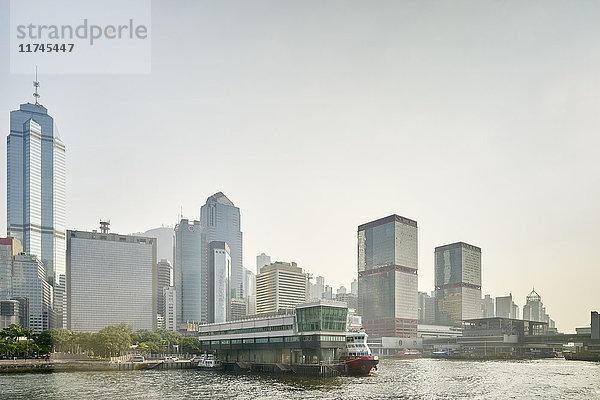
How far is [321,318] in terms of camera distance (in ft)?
433

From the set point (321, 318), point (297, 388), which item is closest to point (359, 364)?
point (321, 318)

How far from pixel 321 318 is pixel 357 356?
40.7ft

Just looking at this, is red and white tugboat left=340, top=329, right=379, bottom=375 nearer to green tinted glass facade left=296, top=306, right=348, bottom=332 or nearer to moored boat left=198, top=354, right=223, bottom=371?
green tinted glass facade left=296, top=306, right=348, bottom=332

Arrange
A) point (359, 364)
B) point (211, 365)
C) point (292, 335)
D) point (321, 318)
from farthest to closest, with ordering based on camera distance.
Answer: point (211, 365)
point (292, 335)
point (321, 318)
point (359, 364)

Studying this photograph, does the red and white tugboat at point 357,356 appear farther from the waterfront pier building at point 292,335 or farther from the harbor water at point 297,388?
the harbor water at point 297,388

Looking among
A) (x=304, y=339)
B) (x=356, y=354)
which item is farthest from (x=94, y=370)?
(x=356, y=354)

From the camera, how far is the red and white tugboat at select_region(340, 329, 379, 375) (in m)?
128

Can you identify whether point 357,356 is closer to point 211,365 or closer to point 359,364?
point 359,364

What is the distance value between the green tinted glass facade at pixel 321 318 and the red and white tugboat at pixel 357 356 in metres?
3.83

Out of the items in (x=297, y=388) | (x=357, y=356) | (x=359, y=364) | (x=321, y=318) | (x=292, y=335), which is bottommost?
(x=359, y=364)

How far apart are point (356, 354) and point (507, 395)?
46660 mm

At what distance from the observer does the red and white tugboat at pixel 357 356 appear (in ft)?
422

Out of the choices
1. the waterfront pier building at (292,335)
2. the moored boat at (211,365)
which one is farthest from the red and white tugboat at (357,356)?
the moored boat at (211,365)

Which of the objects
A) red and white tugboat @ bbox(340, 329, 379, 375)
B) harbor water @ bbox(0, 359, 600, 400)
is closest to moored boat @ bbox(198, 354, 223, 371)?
harbor water @ bbox(0, 359, 600, 400)
